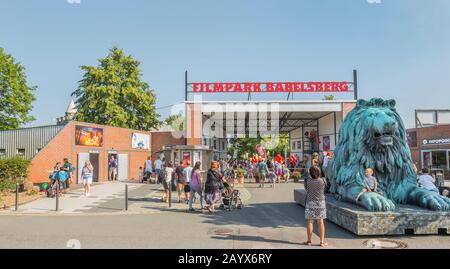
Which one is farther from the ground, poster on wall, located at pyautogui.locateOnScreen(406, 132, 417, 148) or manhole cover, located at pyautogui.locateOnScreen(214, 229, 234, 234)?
poster on wall, located at pyautogui.locateOnScreen(406, 132, 417, 148)

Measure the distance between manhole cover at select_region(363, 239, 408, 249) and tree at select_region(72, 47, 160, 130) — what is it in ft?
102

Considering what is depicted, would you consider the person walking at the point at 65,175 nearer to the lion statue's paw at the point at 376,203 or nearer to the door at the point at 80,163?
the door at the point at 80,163

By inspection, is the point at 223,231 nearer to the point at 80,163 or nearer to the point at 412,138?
the point at 80,163

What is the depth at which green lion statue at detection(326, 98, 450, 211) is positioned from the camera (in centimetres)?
802

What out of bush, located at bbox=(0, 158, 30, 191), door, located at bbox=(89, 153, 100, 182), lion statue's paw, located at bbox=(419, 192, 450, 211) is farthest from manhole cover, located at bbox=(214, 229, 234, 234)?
door, located at bbox=(89, 153, 100, 182)

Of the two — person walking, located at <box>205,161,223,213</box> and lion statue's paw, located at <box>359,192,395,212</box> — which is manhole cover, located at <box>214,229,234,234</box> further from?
lion statue's paw, located at <box>359,192,395,212</box>

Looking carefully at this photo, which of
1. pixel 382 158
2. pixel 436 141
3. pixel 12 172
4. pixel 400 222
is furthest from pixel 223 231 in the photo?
pixel 436 141

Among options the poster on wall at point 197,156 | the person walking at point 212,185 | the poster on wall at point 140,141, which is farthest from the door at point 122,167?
the person walking at point 212,185

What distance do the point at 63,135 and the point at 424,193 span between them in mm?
20496

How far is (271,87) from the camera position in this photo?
29438mm

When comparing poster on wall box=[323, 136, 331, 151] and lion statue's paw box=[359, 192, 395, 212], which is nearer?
lion statue's paw box=[359, 192, 395, 212]
